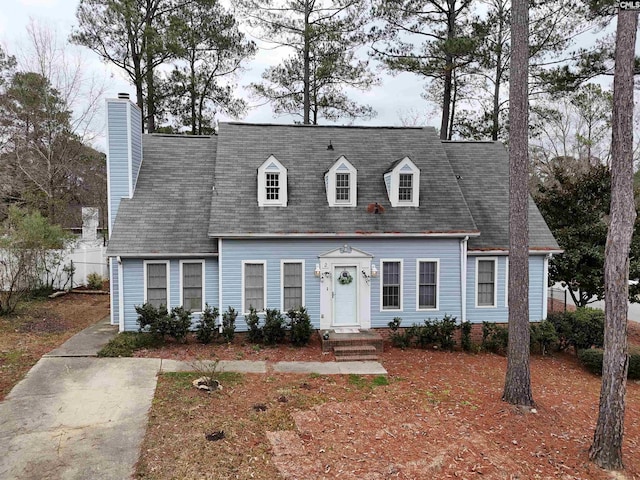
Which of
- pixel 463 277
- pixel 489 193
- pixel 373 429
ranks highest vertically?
pixel 489 193

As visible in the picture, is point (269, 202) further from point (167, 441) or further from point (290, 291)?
point (167, 441)

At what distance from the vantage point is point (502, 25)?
19.1m

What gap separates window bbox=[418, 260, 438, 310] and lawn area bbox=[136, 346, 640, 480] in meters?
3.40

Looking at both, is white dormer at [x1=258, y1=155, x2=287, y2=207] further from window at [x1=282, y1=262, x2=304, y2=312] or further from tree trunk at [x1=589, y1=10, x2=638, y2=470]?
tree trunk at [x1=589, y1=10, x2=638, y2=470]

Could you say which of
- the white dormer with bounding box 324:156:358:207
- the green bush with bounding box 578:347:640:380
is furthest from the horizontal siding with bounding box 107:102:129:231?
the green bush with bounding box 578:347:640:380

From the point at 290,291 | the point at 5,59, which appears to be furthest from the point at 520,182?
the point at 5,59

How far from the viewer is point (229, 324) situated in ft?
38.1

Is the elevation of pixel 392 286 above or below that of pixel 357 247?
below

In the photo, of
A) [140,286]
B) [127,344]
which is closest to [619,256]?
[127,344]

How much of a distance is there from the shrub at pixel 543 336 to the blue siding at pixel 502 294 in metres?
0.97

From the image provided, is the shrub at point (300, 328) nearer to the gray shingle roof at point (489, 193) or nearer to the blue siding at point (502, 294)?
the blue siding at point (502, 294)

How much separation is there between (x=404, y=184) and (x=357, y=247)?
8.48ft

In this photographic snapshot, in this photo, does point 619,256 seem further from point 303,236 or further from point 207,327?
point 207,327

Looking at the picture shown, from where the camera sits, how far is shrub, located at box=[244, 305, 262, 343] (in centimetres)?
1142
